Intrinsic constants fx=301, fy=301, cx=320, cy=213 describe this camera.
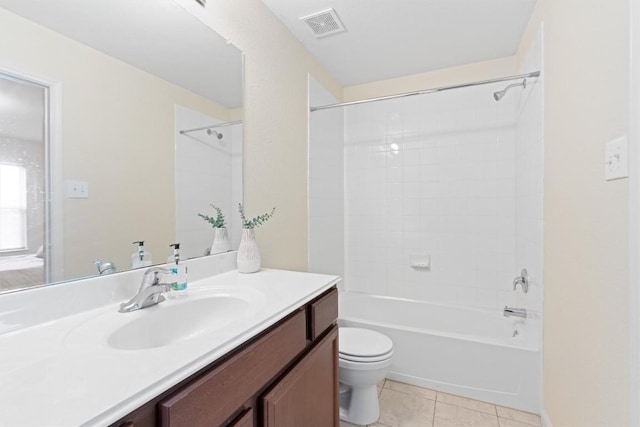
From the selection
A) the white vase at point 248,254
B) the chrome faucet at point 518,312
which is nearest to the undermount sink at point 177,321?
the white vase at point 248,254

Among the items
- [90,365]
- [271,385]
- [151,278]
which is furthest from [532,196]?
[90,365]

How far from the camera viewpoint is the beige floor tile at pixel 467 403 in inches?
69.2

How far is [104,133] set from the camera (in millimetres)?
984

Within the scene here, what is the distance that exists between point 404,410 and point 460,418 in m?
0.30

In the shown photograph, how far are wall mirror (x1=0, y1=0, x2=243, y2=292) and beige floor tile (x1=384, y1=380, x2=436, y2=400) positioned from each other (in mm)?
1549

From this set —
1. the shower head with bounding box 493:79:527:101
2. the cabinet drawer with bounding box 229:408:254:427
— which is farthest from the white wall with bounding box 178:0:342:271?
the shower head with bounding box 493:79:527:101

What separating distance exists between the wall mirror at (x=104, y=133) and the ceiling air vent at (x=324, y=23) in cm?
67

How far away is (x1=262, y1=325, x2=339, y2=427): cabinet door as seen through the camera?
854mm

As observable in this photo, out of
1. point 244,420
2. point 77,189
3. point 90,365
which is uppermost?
point 77,189

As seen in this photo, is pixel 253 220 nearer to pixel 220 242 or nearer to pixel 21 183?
pixel 220 242

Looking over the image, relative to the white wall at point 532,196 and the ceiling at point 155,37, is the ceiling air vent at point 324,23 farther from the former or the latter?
the white wall at point 532,196

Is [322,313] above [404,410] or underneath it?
above

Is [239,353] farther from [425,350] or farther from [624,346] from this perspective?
[425,350]

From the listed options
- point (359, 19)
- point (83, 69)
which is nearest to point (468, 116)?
point (359, 19)
